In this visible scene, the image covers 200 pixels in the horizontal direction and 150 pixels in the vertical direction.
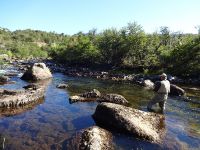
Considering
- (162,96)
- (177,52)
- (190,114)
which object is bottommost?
(190,114)

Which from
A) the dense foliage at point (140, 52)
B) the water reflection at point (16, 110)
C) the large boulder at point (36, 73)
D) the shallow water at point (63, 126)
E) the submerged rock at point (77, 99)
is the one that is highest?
the dense foliage at point (140, 52)

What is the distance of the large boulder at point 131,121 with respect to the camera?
1529cm

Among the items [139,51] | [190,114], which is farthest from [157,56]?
[190,114]

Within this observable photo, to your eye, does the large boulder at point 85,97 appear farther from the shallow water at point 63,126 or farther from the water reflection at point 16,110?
the water reflection at point 16,110

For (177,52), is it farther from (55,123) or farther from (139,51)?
(55,123)

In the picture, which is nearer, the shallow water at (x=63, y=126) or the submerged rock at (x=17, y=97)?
the shallow water at (x=63, y=126)

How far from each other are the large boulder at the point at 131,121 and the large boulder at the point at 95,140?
1.08 m

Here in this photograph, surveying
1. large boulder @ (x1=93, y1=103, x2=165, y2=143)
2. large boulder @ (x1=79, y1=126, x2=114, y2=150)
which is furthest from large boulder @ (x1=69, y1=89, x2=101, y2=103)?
large boulder @ (x1=79, y1=126, x2=114, y2=150)

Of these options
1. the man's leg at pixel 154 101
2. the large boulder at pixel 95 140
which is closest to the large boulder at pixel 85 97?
the man's leg at pixel 154 101

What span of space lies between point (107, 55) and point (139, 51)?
869 cm

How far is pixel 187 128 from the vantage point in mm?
17828

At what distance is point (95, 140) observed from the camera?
1344cm

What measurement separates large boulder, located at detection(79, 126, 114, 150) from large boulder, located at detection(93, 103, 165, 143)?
1083mm

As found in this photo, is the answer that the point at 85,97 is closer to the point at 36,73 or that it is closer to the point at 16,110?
the point at 16,110
